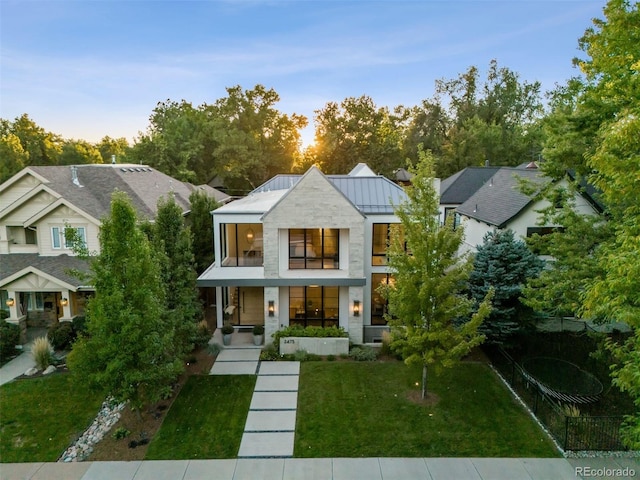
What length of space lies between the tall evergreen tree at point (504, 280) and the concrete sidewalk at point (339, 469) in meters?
5.49

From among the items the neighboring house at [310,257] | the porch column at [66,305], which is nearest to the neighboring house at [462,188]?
the neighboring house at [310,257]

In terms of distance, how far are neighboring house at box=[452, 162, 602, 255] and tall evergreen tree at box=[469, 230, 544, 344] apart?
1605mm

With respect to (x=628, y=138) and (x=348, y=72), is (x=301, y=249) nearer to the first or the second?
(x=628, y=138)

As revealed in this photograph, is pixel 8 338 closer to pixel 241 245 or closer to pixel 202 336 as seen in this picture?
pixel 202 336

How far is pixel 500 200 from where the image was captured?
23578 millimetres

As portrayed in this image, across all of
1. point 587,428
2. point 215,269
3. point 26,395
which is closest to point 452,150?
point 215,269

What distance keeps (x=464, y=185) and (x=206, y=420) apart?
2958 centimetres

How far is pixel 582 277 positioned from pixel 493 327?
11.6ft

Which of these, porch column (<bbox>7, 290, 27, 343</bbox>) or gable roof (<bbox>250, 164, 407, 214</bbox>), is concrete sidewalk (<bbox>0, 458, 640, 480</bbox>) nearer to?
porch column (<bbox>7, 290, 27, 343</bbox>)

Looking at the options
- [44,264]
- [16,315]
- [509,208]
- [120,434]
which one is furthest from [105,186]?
[509,208]

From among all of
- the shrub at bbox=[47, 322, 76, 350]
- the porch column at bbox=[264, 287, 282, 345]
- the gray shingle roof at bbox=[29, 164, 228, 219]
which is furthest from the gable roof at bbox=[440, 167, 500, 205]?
the shrub at bbox=[47, 322, 76, 350]

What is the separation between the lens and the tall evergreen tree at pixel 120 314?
10.1 metres

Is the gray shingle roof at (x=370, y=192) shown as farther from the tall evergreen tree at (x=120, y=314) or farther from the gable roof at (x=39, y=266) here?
the gable roof at (x=39, y=266)

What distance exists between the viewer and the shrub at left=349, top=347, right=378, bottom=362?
15.9 metres
